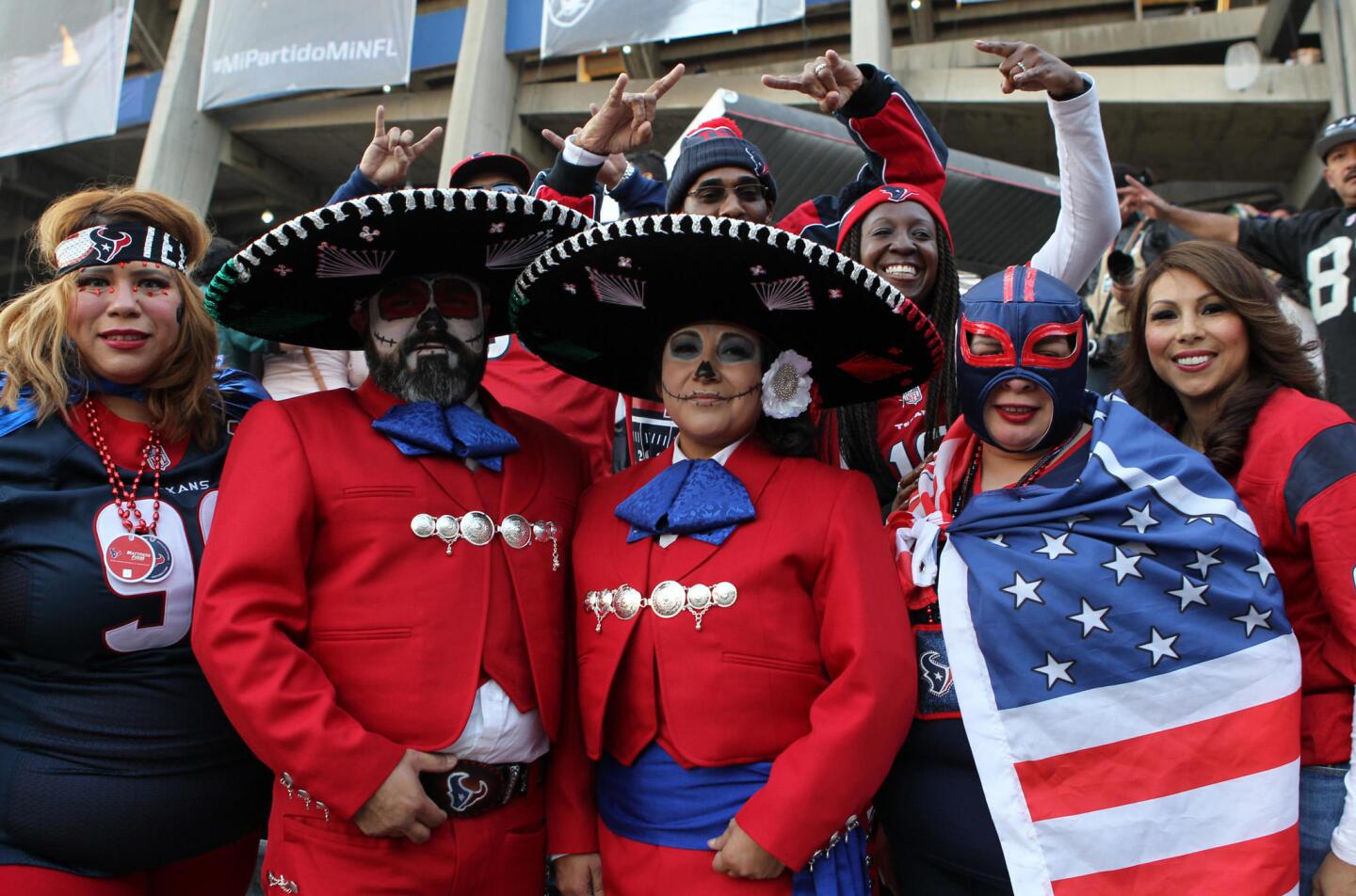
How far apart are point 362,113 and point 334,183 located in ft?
8.14

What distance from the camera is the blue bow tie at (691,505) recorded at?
7.98 ft

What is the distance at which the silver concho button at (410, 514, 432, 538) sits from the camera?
242 centimetres

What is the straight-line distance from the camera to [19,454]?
254cm

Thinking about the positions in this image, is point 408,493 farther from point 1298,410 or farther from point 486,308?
point 1298,410

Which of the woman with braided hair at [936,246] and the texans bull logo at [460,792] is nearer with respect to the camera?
the texans bull logo at [460,792]

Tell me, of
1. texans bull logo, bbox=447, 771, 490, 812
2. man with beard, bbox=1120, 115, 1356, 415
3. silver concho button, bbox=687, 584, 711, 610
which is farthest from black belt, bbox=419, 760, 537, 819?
man with beard, bbox=1120, 115, 1356, 415

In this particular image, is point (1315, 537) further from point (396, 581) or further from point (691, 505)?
point (396, 581)

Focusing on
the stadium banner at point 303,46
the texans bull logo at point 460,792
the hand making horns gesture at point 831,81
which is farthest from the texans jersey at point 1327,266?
the stadium banner at point 303,46

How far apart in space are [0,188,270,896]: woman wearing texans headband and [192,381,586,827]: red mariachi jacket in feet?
1.02

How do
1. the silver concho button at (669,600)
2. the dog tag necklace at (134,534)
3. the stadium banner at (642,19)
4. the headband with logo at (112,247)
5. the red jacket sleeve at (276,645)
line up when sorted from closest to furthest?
the red jacket sleeve at (276,645)
the silver concho button at (669,600)
the dog tag necklace at (134,534)
the headband with logo at (112,247)
the stadium banner at (642,19)

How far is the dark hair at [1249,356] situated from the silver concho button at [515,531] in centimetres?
171

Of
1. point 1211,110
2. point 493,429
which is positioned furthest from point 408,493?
point 1211,110

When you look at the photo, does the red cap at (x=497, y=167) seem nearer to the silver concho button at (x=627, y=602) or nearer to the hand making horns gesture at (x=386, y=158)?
the hand making horns gesture at (x=386, y=158)

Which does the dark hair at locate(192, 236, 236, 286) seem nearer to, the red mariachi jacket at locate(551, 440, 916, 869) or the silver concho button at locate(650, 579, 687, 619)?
the red mariachi jacket at locate(551, 440, 916, 869)
